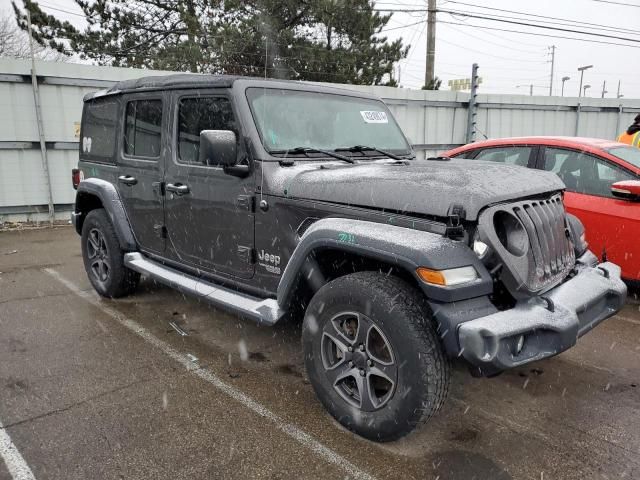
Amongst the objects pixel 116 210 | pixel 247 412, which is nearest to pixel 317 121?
pixel 247 412

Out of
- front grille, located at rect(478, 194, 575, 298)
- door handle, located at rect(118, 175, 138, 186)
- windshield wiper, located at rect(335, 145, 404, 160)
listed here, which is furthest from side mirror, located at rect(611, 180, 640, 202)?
door handle, located at rect(118, 175, 138, 186)

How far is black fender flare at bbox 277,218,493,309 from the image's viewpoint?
225 cm

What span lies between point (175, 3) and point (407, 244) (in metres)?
17.8

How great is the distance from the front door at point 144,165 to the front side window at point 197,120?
0.21 metres

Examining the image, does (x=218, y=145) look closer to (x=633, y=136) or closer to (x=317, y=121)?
(x=317, y=121)

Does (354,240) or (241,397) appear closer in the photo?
(354,240)

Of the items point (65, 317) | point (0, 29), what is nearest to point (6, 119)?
point (65, 317)

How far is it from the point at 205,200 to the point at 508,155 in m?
3.30

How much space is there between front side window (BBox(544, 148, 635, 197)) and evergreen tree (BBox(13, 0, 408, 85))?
12.8 m

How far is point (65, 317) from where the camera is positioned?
175 inches

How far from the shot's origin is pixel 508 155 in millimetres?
5223

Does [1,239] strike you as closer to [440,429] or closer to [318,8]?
[440,429]

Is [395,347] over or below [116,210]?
below

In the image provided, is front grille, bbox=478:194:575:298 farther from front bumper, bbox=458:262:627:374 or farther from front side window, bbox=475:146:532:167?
front side window, bbox=475:146:532:167
